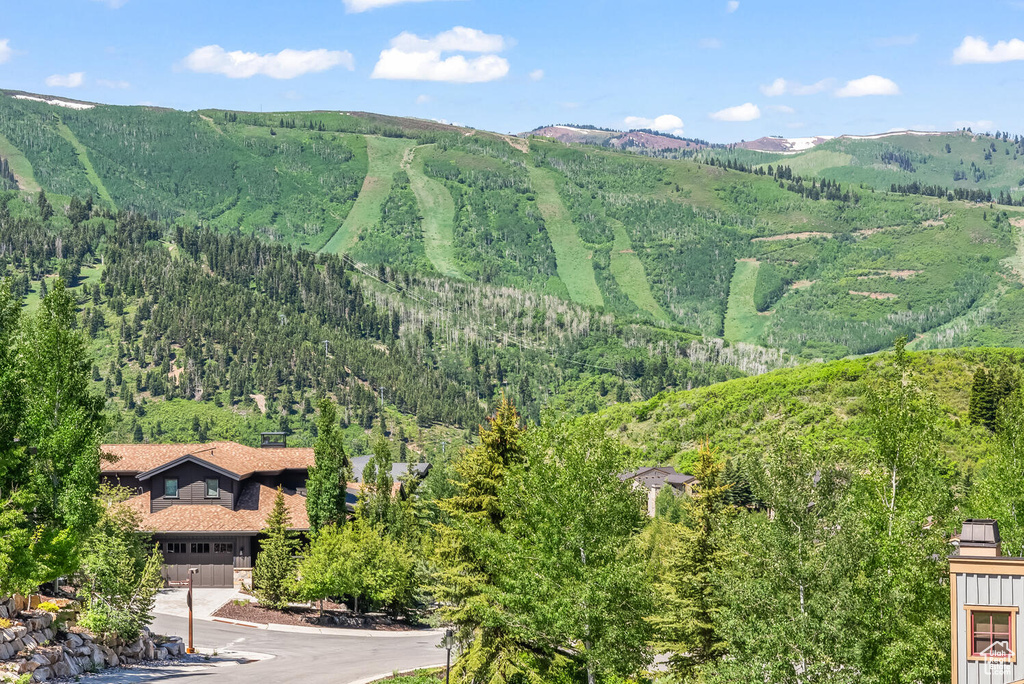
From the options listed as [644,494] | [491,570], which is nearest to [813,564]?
[644,494]

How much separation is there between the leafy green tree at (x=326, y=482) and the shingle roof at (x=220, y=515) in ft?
16.1

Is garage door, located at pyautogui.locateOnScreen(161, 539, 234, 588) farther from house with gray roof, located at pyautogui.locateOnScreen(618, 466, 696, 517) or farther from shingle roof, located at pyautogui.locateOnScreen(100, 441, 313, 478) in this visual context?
house with gray roof, located at pyautogui.locateOnScreen(618, 466, 696, 517)

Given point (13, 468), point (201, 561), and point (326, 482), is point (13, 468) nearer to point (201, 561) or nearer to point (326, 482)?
point (326, 482)

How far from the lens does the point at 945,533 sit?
3562 cm

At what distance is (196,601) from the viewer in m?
67.6

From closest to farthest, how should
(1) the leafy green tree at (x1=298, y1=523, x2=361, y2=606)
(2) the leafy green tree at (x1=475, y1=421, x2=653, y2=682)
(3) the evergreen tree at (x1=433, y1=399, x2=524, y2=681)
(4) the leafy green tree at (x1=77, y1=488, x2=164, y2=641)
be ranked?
(2) the leafy green tree at (x1=475, y1=421, x2=653, y2=682) → (3) the evergreen tree at (x1=433, y1=399, x2=524, y2=681) → (4) the leafy green tree at (x1=77, y1=488, x2=164, y2=641) → (1) the leafy green tree at (x1=298, y1=523, x2=361, y2=606)

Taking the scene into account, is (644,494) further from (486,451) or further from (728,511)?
(728,511)

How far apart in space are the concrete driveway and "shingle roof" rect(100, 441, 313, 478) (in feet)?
29.0

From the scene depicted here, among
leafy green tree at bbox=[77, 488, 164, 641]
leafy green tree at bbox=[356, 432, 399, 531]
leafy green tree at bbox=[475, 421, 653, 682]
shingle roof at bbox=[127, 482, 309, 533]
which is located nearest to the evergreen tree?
leafy green tree at bbox=[475, 421, 653, 682]

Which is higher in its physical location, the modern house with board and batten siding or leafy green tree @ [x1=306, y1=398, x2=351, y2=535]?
the modern house with board and batten siding

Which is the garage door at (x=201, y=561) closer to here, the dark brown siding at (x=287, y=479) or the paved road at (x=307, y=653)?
the dark brown siding at (x=287, y=479)

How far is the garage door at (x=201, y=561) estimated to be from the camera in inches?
2881

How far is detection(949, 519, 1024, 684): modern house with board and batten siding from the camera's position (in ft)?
88.9

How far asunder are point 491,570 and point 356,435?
5518 inches
